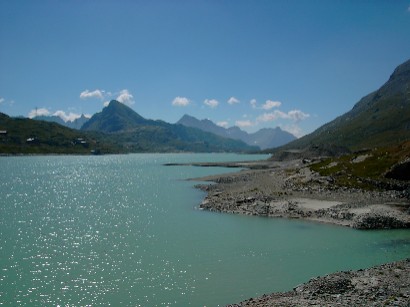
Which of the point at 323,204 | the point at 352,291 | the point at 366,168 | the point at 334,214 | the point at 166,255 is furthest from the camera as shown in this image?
the point at 366,168

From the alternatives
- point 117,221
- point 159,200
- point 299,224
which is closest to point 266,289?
point 299,224

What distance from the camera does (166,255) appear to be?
39.5 metres

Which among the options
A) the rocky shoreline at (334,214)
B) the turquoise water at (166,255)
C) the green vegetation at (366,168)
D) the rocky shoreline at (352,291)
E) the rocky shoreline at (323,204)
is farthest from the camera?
the green vegetation at (366,168)

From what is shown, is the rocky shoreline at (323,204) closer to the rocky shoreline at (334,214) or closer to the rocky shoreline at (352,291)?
the rocky shoreline at (334,214)

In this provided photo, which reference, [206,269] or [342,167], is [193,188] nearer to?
[342,167]

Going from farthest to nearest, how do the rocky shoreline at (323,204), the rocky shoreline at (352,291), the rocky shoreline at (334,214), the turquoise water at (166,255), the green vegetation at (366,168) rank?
the green vegetation at (366,168) → the rocky shoreline at (323,204) → the turquoise water at (166,255) → the rocky shoreline at (334,214) → the rocky shoreline at (352,291)

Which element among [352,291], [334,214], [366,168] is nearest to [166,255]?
[352,291]

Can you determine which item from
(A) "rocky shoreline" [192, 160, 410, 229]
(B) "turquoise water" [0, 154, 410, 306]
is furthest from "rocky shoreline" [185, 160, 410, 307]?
(B) "turquoise water" [0, 154, 410, 306]

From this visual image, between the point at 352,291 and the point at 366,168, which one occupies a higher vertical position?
the point at 366,168

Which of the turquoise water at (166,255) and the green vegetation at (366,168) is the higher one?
the green vegetation at (366,168)

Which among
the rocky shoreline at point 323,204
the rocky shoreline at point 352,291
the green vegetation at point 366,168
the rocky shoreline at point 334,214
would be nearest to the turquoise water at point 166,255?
the rocky shoreline at point 323,204

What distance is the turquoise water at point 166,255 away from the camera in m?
28.9

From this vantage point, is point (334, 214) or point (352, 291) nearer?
point (352, 291)

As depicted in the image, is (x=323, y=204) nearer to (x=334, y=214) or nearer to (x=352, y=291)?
(x=334, y=214)
